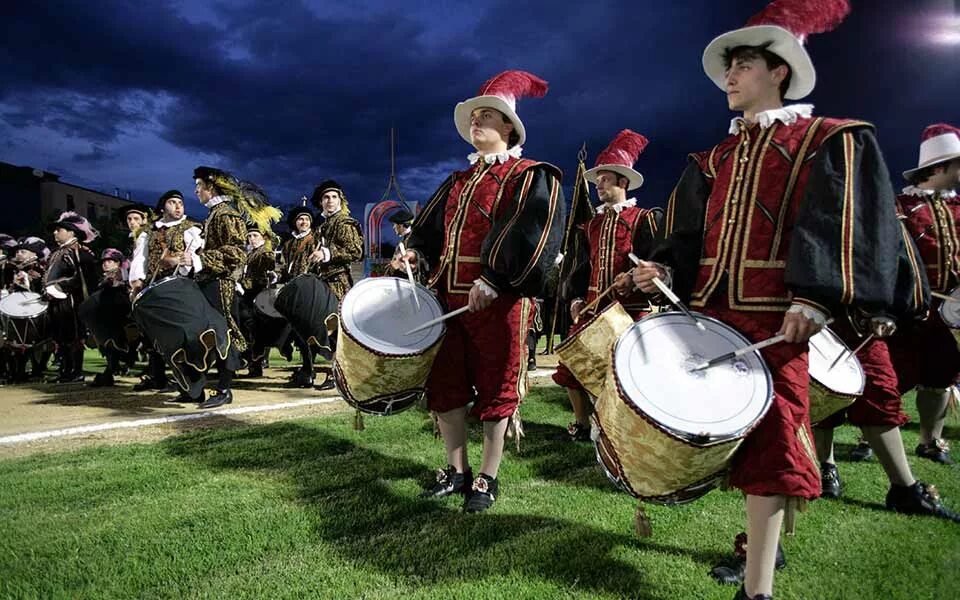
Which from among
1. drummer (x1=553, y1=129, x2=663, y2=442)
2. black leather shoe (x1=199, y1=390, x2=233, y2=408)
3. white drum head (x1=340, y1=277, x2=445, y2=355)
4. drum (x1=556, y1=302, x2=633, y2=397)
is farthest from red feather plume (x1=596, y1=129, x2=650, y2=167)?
black leather shoe (x1=199, y1=390, x2=233, y2=408)

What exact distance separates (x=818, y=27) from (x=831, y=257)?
99 cm

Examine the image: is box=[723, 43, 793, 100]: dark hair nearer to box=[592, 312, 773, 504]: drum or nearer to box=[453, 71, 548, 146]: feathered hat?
box=[592, 312, 773, 504]: drum

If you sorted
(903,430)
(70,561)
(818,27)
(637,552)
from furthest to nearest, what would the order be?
(903,430), (637,552), (70,561), (818,27)

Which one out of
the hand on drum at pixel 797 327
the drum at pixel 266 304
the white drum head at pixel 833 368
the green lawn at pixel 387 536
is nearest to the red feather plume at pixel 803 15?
the hand on drum at pixel 797 327

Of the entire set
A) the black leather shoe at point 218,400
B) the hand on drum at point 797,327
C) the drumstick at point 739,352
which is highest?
the hand on drum at point 797,327

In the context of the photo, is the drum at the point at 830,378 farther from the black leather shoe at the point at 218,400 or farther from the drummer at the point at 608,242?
the black leather shoe at the point at 218,400

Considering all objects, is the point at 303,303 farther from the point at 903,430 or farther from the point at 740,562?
the point at 903,430

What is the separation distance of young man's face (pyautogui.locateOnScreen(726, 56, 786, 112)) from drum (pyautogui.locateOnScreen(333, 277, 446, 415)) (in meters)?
1.64

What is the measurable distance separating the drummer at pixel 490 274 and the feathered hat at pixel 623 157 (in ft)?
5.35

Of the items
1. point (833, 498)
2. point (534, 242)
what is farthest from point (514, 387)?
point (833, 498)

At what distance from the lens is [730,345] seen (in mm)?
1954

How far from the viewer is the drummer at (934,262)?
396cm

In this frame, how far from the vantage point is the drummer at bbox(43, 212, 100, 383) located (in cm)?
791

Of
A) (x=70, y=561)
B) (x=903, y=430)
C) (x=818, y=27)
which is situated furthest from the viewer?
(x=903, y=430)
